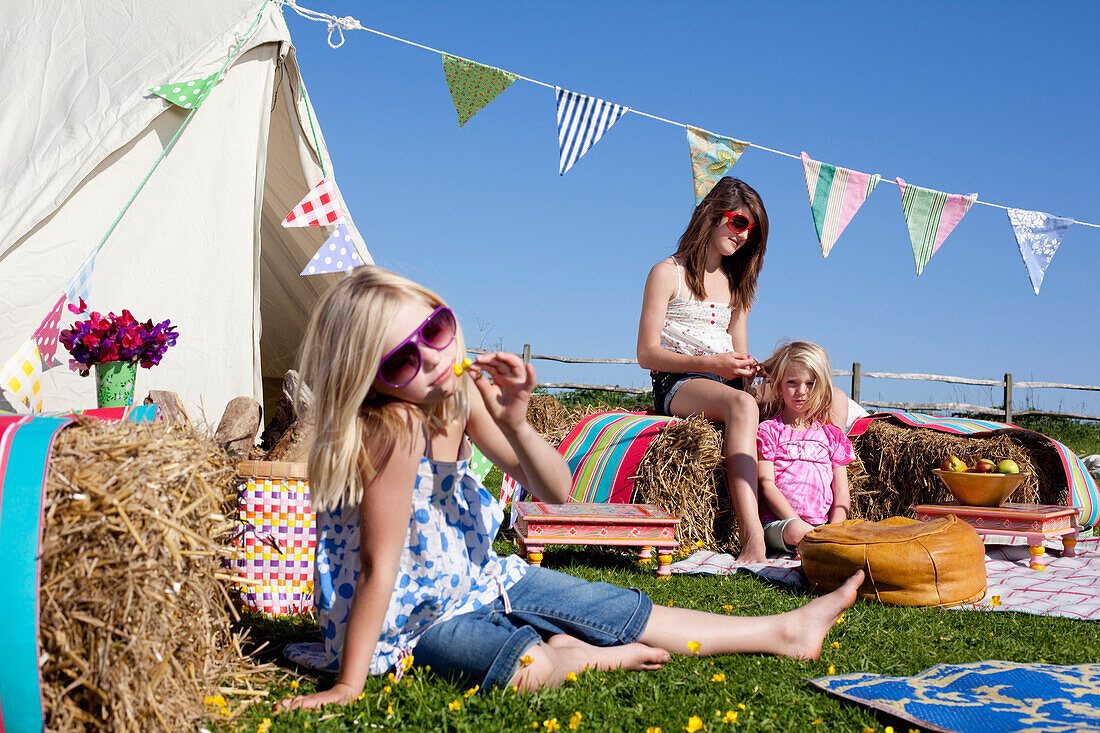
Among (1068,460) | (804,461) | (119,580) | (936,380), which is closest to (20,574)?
(119,580)

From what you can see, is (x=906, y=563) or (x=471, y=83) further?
(x=471, y=83)

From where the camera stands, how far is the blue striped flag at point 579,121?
217 inches

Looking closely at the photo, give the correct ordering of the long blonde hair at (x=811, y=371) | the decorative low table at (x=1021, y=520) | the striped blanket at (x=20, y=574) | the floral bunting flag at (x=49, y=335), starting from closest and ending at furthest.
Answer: the striped blanket at (x=20, y=574), the decorative low table at (x=1021, y=520), the floral bunting flag at (x=49, y=335), the long blonde hair at (x=811, y=371)

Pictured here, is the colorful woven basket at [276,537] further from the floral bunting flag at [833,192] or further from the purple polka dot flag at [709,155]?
the floral bunting flag at [833,192]

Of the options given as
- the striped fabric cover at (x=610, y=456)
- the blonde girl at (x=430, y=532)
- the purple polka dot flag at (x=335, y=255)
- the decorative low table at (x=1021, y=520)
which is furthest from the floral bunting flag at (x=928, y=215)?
the blonde girl at (x=430, y=532)

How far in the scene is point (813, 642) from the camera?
224 centimetres

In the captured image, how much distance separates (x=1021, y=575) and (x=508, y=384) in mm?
2813

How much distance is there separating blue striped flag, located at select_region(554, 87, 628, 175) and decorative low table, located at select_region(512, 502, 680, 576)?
271cm

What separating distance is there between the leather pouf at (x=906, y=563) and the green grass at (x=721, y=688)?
139 mm

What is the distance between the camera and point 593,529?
3.40 meters

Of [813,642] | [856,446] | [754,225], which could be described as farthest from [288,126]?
[813,642]

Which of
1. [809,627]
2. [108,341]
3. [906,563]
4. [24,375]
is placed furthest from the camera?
[24,375]

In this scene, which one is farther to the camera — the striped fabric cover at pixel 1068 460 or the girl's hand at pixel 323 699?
the striped fabric cover at pixel 1068 460

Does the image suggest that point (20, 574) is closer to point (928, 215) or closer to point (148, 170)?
point (148, 170)
